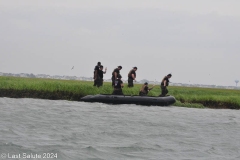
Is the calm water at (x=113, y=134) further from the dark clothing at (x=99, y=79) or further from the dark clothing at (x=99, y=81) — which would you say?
the dark clothing at (x=99, y=81)

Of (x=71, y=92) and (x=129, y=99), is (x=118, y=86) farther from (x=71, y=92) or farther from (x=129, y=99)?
(x=71, y=92)

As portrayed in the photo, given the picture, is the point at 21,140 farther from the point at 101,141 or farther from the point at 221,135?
the point at 221,135

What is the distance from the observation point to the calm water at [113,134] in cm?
1425

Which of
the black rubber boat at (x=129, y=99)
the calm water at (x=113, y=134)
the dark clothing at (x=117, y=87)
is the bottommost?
the calm water at (x=113, y=134)

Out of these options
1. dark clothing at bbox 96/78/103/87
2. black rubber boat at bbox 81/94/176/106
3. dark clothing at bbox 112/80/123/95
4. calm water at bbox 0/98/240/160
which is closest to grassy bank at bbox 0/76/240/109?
dark clothing at bbox 96/78/103/87

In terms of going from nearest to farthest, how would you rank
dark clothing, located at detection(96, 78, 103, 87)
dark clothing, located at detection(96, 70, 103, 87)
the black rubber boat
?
the black rubber boat
dark clothing, located at detection(96, 70, 103, 87)
dark clothing, located at detection(96, 78, 103, 87)

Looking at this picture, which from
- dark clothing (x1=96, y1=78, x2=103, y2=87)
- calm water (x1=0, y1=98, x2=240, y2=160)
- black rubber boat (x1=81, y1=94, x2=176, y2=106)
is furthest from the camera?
dark clothing (x1=96, y1=78, x2=103, y2=87)

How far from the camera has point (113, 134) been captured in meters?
18.0

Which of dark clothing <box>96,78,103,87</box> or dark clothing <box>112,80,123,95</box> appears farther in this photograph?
dark clothing <box>96,78,103,87</box>

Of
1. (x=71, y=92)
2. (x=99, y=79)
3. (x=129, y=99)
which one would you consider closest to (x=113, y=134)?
(x=129, y=99)

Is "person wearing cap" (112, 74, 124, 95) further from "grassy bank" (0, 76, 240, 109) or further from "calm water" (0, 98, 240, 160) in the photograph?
"calm water" (0, 98, 240, 160)

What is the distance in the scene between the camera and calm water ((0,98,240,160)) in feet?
46.8

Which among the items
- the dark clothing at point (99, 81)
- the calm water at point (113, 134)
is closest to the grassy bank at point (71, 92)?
the dark clothing at point (99, 81)

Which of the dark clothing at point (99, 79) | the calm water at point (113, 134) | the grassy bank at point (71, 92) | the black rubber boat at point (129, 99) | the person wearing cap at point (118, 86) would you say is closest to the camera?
the calm water at point (113, 134)
